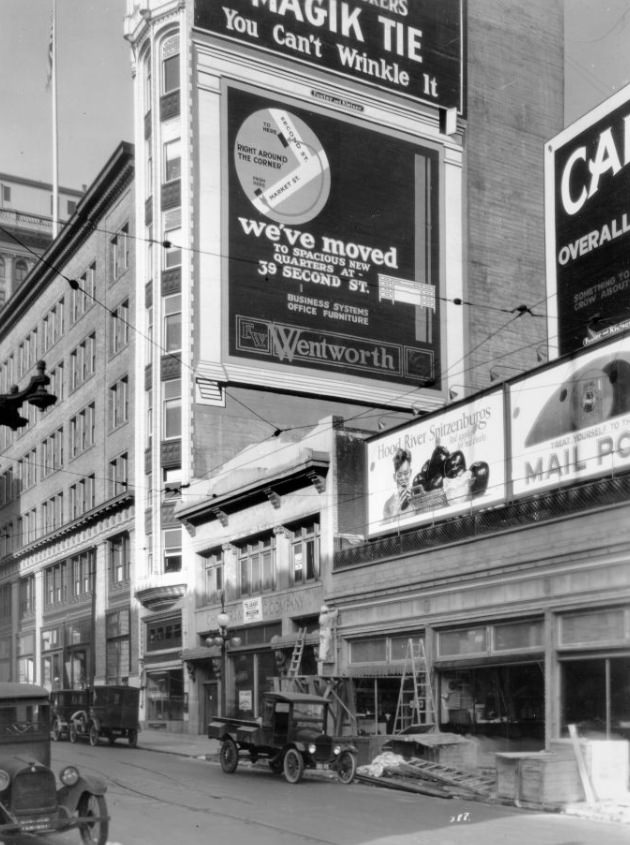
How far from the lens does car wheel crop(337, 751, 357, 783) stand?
2514 cm

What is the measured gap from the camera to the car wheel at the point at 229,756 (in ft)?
90.1

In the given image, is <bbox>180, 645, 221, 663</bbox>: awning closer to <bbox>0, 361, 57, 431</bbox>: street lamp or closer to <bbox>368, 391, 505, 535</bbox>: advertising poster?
<bbox>368, 391, 505, 535</bbox>: advertising poster

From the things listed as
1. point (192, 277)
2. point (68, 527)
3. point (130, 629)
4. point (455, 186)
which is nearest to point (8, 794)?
point (192, 277)

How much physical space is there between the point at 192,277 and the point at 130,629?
57.3ft

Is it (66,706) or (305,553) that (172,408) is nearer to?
(305,553)

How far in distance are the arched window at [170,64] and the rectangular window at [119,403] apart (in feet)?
46.5

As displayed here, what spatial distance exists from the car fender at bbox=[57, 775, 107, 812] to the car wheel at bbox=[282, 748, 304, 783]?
1045 cm

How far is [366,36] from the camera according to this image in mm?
52125

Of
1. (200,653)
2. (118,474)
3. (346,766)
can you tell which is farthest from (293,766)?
(118,474)

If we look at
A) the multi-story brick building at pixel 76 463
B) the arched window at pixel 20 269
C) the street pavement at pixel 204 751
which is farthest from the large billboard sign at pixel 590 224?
the arched window at pixel 20 269

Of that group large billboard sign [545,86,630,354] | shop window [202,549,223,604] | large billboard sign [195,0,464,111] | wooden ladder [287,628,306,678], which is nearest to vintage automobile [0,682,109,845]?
large billboard sign [545,86,630,354]

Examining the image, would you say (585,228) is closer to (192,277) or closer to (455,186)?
(192,277)

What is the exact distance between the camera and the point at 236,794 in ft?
72.9

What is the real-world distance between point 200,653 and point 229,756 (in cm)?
1722
